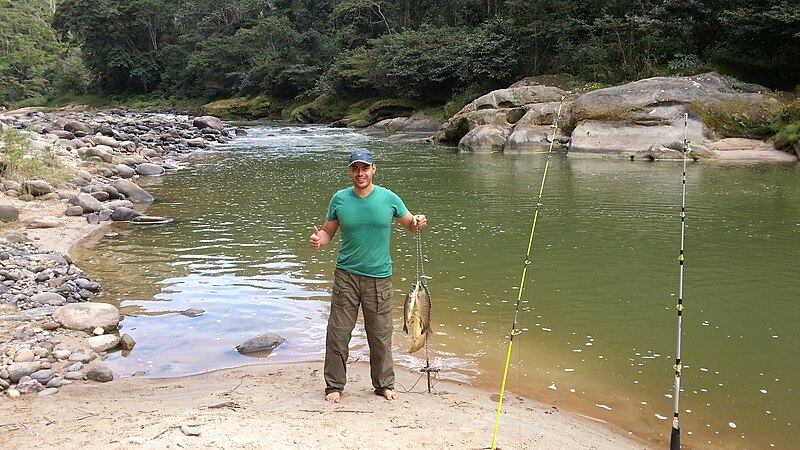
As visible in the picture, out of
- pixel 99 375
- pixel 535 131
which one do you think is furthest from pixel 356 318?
pixel 535 131

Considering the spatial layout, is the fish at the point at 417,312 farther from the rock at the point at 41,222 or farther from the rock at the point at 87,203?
the rock at the point at 87,203

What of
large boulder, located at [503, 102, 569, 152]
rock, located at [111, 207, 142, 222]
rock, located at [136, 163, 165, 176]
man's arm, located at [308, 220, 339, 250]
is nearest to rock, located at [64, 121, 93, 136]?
rock, located at [136, 163, 165, 176]

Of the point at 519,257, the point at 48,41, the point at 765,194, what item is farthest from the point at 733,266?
the point at 48,41

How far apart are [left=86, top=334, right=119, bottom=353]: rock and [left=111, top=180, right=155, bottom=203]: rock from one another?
8215mm

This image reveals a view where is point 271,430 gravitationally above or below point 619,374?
above

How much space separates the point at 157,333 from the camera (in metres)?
6.11

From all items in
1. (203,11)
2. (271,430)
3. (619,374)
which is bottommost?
(619,374)

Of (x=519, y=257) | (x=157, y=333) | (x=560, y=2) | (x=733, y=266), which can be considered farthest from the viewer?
(x=560, y=2)

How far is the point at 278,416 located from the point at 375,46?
37.8 metres

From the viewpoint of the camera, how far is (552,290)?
7.13 m

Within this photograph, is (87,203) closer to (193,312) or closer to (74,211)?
(74,211)

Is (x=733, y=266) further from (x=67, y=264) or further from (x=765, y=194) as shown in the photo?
(x=67, y=264)

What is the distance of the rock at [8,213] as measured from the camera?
10227 mm

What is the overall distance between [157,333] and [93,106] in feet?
195
